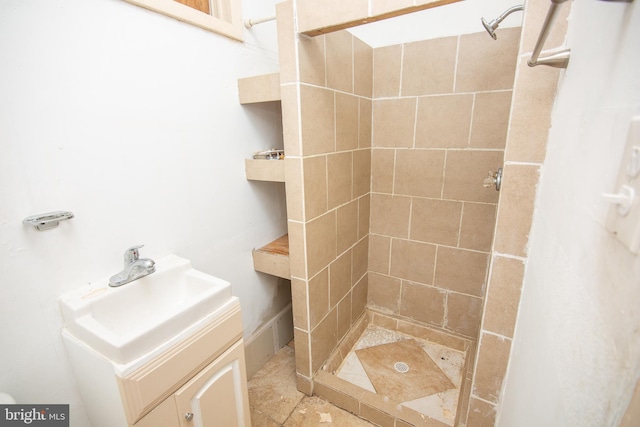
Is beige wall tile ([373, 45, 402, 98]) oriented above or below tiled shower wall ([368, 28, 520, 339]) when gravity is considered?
above

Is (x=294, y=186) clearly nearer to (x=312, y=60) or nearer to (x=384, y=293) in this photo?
(x=312, y=60)

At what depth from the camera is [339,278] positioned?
1.70 metres

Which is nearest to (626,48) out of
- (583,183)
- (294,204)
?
(583,183)

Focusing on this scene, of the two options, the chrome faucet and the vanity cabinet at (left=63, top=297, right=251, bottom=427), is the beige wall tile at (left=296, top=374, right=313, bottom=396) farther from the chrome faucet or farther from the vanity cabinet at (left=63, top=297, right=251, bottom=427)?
the chrome faucet

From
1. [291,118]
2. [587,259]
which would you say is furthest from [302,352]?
[587,259]

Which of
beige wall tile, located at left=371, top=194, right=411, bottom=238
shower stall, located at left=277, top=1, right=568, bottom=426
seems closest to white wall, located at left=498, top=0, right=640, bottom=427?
shower stall, located at left=277, top=1, right=568, bottom=426

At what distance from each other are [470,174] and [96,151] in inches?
68.9

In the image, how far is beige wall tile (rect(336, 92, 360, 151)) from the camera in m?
1.47

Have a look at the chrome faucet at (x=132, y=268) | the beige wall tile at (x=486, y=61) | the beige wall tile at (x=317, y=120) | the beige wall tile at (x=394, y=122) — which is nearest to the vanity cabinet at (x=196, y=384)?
the chrome faucet at (x=132, y=268)

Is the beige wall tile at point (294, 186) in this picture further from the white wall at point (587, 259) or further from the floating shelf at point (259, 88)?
the white wall at point (587, 259)

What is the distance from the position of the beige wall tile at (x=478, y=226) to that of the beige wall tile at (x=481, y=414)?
878mm

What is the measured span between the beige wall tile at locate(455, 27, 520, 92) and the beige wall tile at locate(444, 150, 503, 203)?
1.14 ft

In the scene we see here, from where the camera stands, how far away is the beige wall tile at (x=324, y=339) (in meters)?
1.54

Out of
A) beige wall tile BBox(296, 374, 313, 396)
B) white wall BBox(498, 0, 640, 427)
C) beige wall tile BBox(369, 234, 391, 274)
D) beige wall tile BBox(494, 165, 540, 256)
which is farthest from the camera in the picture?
beige wall tile BBox(369, 234, 391, 274)
